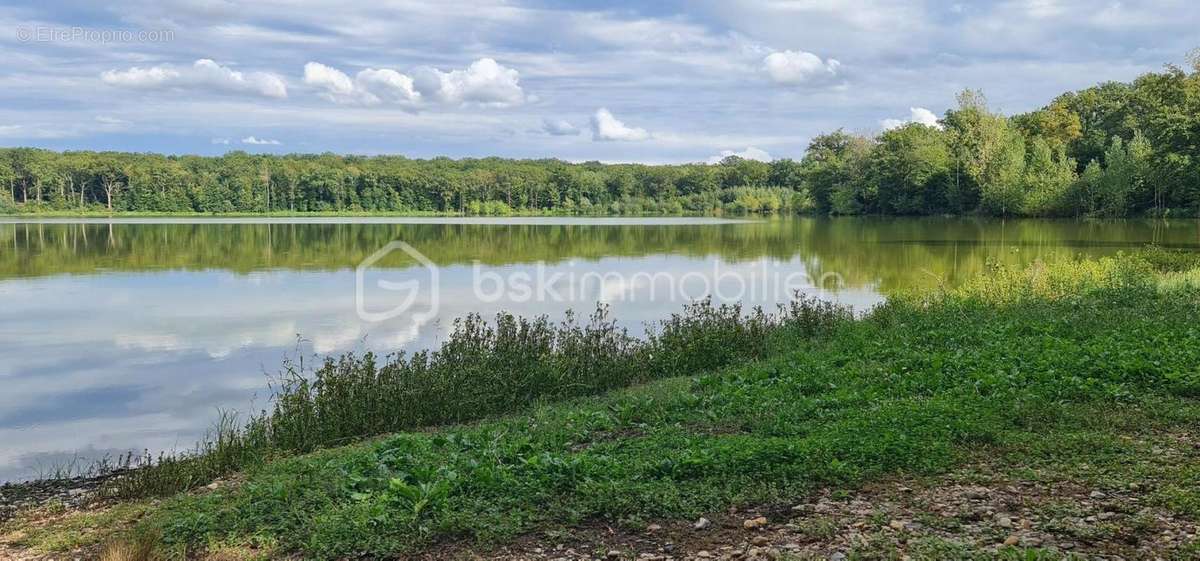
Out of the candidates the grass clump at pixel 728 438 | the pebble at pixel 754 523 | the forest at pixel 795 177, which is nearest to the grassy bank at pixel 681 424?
the grass clump at pixel 728 438

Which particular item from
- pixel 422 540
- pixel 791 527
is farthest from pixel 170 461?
pixel 791 527

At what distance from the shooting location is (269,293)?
22609 mm

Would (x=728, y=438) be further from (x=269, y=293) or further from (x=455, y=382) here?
(x=269, y=293)

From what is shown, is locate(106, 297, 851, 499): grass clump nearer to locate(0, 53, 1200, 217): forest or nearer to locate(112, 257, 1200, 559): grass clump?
locate(112, 257, 1200, 559): grass clump

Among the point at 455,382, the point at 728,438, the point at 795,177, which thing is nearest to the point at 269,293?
the point at 455,382

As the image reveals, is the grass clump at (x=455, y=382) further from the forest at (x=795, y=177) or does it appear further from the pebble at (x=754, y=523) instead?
the forest at (x=795, y=177)

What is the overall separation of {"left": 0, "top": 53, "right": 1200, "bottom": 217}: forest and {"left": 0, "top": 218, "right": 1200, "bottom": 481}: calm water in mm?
18739

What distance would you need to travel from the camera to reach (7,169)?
9925 cm

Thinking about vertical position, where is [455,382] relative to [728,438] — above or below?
below

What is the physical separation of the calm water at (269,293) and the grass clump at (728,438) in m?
4.15

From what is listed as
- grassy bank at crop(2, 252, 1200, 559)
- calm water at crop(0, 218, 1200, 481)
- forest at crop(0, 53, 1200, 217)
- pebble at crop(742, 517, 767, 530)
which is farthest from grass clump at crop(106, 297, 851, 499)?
forest at crop(0, 53, 1200, 217)

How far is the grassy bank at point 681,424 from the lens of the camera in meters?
5.36

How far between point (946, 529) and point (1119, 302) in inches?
453

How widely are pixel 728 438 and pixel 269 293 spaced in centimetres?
1890
